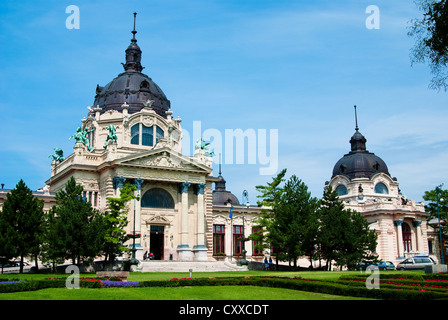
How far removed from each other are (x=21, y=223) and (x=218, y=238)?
35.4m

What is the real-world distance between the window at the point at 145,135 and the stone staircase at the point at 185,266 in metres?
19.0

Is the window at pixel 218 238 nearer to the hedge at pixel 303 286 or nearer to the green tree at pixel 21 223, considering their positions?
the green tree at pixel 21 223

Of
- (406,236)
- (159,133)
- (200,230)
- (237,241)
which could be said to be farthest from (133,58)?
(406,236)

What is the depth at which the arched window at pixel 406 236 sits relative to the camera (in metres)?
89.9

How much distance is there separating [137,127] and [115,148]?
8.55 meters

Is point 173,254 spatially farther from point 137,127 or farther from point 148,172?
point 137,127

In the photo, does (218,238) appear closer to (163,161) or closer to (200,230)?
(200,230)

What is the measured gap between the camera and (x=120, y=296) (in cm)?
2367

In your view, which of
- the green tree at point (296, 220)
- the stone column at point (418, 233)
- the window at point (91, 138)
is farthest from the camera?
the stone column at point (418, 233)

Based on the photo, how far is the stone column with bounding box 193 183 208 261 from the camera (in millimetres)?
62778

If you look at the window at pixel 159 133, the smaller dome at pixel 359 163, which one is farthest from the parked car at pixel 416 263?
the smaller dome at pixel 359 163

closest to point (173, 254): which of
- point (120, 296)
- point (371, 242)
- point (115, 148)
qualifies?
point (115, 148)

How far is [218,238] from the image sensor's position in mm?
78125

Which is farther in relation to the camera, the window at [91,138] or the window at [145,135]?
the window at [91,138]
